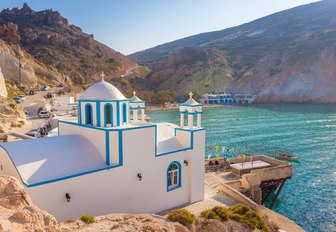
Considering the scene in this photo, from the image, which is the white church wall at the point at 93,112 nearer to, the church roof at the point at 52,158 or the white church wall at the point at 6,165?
the church roof at the point at 52,158

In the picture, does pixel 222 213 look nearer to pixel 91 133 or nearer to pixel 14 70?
pixel 91 133

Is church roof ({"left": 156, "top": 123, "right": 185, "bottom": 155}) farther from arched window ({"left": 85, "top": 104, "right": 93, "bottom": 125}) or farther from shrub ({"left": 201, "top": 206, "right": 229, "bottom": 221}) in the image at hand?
shrub ({"left": 201, "top": 206, "right": 229, "bottom": 221})

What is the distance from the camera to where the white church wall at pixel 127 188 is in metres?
10.3

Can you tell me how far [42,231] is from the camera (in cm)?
549

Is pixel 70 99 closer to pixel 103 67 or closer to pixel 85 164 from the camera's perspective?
pixel 85 164

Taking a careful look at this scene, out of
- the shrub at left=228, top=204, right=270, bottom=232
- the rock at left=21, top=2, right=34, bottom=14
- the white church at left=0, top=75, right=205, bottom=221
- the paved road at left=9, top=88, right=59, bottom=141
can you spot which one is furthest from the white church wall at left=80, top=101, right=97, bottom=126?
the rock at left=21, top=2, right=34, bottom=14

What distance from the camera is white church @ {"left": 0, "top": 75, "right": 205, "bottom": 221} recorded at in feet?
34.2

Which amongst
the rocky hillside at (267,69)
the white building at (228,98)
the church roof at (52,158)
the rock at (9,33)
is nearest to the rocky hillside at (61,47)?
the rock at (9,33)

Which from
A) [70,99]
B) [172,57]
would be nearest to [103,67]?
[172,57]

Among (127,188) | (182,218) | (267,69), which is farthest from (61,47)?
(182,218)

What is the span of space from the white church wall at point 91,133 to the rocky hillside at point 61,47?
70.1 meters

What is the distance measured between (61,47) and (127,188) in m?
98.9

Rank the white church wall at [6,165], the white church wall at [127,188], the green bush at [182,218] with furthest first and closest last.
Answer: the white church wall at [6,165], the white church wall at [127,188], the green bush at [182,218]

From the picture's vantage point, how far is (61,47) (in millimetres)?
99688
